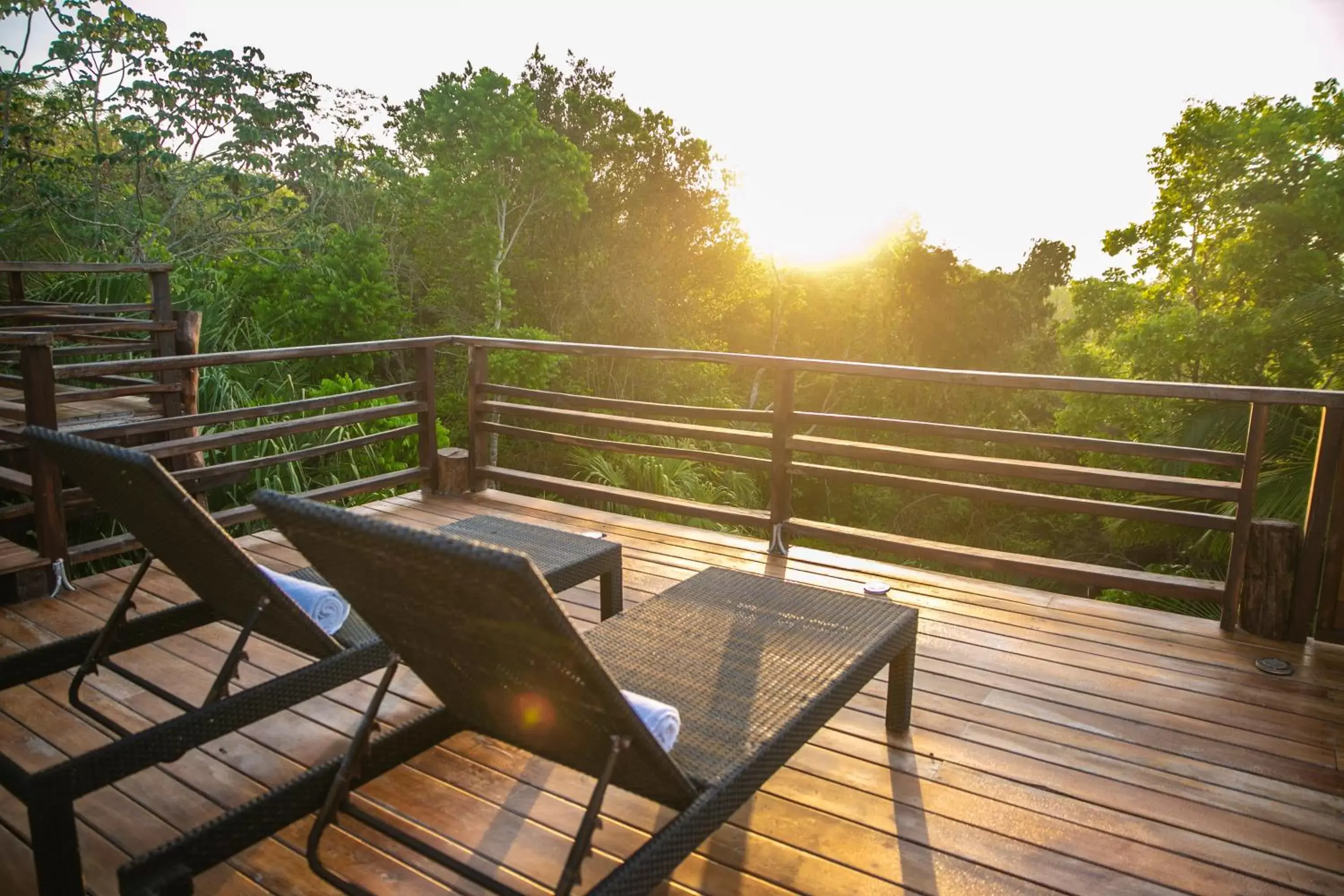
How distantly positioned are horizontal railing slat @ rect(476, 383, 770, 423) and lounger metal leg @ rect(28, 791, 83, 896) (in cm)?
261

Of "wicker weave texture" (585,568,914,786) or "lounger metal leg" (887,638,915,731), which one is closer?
"wicker weave texture" (585,568,914,786)

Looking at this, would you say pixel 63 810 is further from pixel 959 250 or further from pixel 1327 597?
pixel 959 250

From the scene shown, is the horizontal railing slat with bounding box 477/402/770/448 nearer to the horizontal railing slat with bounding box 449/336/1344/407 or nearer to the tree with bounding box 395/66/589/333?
the horizontal railing slat with bounding box 449/336/1344/407

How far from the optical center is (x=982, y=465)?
387 centimetres

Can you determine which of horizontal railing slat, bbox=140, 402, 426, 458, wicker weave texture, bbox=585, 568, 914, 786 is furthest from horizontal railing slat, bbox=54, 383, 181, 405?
wicker weave texture, bbox=585, 568, 914, 786

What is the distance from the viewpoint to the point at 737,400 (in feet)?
67.8

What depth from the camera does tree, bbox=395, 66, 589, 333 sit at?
16875 mm

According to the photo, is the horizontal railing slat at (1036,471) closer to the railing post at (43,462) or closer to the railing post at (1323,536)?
the railing post at (1323,536)

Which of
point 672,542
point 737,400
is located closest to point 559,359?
point 737,400

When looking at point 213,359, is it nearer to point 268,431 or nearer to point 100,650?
point 268,431

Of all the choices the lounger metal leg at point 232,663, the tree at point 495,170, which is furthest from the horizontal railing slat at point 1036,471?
the tree at point 495,170

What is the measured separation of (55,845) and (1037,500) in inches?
136

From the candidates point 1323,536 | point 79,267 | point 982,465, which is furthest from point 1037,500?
point 79,267

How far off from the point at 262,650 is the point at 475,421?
7.76 feet
